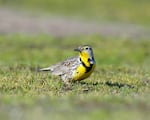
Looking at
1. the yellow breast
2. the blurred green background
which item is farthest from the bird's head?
the blurred green background

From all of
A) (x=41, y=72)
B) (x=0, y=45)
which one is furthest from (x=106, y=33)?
(x=41, y=72)

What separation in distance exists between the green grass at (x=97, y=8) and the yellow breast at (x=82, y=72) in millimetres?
27870

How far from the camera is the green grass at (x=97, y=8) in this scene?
4283 centimetres

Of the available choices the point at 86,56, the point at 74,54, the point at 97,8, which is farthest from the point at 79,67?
the point at 97,8

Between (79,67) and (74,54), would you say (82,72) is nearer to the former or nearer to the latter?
(79,67)

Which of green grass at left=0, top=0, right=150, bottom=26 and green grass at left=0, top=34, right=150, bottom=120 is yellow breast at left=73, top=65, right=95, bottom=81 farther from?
green grass at left=0, top=0, right=150, bottom=26

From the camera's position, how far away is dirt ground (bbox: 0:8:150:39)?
32781 mm

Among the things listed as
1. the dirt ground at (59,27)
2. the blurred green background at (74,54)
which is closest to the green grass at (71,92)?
the blurred green background at (74,54)

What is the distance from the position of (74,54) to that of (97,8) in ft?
71.4

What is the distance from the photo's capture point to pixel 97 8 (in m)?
45.5

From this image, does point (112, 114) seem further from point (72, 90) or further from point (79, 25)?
point (79, 25)

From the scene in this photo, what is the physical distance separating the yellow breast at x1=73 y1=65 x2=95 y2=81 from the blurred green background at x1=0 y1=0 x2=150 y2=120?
9.5 inches

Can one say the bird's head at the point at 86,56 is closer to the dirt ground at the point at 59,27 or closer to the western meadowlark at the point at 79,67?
the western meadowlark at the point at 79,67

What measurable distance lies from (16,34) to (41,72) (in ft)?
44.5
